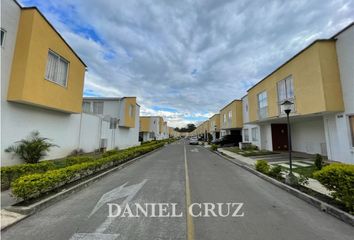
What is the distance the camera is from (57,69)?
459 inches

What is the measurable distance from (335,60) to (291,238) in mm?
12378

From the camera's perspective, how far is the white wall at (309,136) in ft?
53.6

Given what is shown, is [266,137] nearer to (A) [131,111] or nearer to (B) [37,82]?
(A) [131,111]

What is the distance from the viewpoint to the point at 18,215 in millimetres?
4586

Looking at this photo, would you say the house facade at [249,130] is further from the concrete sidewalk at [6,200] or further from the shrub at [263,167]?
the concrete sidewalk at [6,200]

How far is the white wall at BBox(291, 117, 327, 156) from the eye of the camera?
643 inches

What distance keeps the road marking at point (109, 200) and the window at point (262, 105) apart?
15.2m

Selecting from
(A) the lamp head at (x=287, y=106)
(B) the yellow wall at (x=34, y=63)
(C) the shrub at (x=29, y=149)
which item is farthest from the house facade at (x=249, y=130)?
(C) the shrub at (x=29, y=149)

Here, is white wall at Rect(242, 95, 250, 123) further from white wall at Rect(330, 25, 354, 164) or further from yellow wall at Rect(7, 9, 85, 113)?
yellow wall at Rect(7, 9, 85, 113)

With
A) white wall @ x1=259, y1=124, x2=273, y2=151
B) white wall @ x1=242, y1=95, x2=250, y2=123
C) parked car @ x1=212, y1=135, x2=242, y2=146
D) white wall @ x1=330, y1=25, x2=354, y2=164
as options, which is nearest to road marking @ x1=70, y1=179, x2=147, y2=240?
white wall @ x1=330, y1=25, x2=354, y2=164

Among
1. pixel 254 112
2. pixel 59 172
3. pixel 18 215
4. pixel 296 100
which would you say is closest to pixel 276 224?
pixel 18 215

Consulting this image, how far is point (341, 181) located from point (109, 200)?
6.42 meters

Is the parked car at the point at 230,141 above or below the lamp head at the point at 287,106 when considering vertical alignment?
below

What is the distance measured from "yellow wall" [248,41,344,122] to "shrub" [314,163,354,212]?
7793 millimetres
